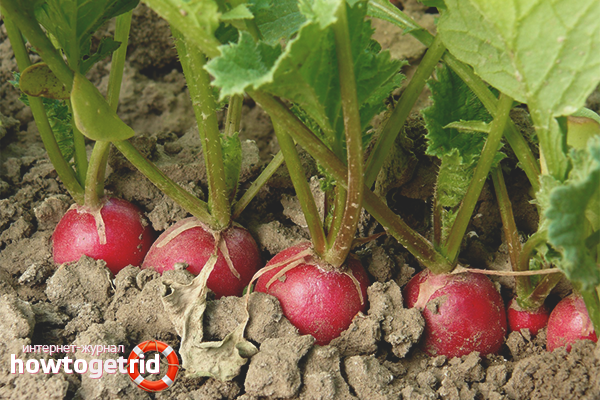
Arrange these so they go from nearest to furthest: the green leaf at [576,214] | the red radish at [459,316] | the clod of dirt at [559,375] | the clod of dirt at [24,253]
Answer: the green leaf at [576,214], the clod of dirt at [559,375], the red radish at [459,316], the clod of dirt at [24,253]

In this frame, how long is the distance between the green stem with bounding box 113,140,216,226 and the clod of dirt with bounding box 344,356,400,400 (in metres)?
0.53

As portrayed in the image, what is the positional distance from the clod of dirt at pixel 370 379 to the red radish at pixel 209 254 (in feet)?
1.23

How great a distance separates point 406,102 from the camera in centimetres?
134

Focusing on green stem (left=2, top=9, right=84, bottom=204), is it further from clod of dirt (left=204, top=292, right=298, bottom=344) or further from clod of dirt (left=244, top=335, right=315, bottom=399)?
clod of dirt (left=244, top=335, right=315, bottom=399)

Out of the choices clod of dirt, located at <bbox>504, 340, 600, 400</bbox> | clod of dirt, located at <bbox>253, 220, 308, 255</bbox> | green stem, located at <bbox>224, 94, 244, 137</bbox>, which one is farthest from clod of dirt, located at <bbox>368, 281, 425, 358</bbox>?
green stem, located at <bbox>224, 94, 244, 137</bbox>

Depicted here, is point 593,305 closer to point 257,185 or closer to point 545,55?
point 545,55

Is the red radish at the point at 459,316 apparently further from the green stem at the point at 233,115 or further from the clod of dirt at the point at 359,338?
the green stem at the point at 233,115

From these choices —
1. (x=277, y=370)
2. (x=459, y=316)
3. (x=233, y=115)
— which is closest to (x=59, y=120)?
(x=233, y=115)

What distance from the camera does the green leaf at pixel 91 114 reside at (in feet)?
3.84

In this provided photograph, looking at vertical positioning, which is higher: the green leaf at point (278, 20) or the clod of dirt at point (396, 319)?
the green leaf at point (278, 20)

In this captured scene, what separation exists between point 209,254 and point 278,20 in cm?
60

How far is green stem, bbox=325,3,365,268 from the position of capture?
3.28 feet

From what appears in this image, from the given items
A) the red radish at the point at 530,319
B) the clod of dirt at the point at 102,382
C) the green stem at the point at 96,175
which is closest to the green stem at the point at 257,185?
the green stem at the point at 96,175

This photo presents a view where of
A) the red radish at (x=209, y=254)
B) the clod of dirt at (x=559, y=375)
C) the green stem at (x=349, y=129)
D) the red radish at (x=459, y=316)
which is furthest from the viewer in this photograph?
the red radish at (x=209, y=254)
